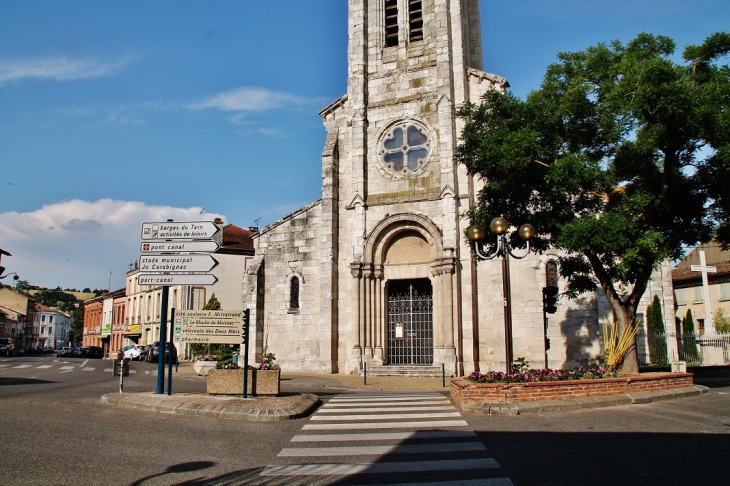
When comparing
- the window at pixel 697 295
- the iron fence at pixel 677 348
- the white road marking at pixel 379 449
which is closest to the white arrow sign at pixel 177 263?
the white road marking at pixel 379 449

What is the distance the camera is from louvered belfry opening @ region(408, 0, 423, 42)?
23.3 metres

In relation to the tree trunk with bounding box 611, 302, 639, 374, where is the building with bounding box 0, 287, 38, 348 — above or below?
above

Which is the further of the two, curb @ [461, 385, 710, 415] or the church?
the church

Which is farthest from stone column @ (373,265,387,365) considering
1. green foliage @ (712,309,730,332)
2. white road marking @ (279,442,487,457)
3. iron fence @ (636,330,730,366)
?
green foliage @ (712,309,730,332)

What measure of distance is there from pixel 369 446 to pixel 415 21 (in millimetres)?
19599

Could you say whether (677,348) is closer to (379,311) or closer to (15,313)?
(379,311)

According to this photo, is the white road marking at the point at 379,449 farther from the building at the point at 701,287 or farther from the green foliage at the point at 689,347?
the building at the point at 701,287

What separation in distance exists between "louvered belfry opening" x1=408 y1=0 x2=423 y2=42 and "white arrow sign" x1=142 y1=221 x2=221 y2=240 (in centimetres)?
1432

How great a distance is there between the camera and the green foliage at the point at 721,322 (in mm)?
30953

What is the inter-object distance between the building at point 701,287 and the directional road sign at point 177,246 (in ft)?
99.5

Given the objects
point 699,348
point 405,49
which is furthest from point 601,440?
point 405,49

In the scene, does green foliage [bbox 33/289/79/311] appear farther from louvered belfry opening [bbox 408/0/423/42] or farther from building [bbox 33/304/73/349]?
louvered belfry opening [bbox 408/0/423/42]

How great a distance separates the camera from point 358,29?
23.7 metres

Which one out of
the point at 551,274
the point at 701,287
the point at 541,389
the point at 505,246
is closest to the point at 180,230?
the point at 505,246
